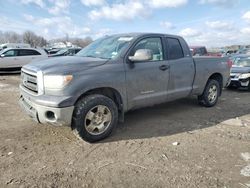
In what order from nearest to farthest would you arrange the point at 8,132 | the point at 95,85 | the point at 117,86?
the point at 95,85 → the point at 117,86 → the point at 8,132

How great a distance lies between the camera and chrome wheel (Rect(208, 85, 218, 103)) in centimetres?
667

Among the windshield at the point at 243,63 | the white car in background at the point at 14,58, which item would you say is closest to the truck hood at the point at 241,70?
the windshield at the point at 243,63

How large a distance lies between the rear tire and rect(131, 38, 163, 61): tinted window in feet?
6.49

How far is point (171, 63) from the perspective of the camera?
5.33 m

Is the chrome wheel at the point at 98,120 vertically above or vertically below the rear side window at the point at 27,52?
below

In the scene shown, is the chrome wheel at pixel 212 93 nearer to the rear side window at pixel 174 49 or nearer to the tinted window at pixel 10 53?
the rear side window at pixel 174 49

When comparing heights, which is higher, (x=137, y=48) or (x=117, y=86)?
(x=137, y=48)

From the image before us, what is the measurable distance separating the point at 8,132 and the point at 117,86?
7.34 feet

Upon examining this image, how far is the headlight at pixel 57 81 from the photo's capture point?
3.81 metres

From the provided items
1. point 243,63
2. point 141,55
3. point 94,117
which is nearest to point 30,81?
point 94,117

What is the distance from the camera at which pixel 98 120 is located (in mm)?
4289

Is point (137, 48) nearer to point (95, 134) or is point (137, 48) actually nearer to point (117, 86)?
point (117, 86)

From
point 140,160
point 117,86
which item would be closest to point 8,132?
point 117,86

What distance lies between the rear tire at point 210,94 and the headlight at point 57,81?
3.98 m
